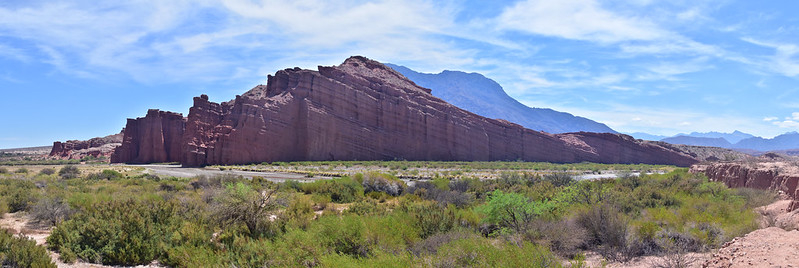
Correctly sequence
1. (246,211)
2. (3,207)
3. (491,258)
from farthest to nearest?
(3,207)
(246,211)
(491,258)

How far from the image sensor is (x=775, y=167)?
1447 centimetres

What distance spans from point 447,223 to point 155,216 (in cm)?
740

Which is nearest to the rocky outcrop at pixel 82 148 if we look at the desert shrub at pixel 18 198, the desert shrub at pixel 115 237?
the desert shrub at pixel 18 198

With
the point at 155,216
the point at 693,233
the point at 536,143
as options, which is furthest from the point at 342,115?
the point at 693,233

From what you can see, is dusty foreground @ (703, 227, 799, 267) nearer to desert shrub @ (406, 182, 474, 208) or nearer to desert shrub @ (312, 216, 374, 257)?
desert shrub @ (312, 216, 374, 257)

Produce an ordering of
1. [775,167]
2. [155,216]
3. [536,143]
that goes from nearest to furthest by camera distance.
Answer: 1. [155,216]
2. [775,167]
3. [536,143]

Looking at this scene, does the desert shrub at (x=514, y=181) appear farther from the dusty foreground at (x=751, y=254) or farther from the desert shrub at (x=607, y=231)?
the dusty foreground at (x=751, y=254)

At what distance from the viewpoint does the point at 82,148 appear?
289ft

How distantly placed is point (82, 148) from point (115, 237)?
4003 inches

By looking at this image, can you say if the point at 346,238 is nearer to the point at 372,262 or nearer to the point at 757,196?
the point at 372,262

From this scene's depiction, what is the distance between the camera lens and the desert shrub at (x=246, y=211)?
32.1 ft

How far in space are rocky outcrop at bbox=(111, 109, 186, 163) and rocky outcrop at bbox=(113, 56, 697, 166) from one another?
33cm

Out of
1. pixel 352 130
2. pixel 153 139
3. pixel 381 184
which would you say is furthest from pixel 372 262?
pixel 153 139

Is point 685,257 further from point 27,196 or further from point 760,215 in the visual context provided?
point 27,196
